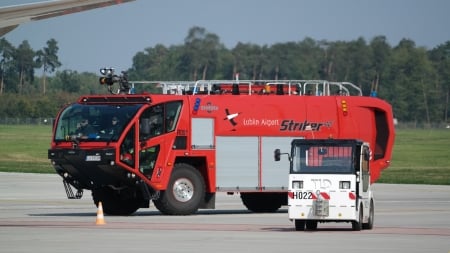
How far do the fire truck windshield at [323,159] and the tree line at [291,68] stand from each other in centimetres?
7728

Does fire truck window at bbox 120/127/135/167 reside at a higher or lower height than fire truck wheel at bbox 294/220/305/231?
higher

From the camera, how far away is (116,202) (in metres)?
34.6

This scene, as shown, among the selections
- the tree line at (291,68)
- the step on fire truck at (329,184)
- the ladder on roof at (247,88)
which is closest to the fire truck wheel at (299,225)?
the step on fire truck at (329,184)

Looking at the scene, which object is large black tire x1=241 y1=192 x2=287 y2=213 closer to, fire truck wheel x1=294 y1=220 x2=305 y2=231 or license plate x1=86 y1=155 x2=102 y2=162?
license plate x1=86 y1=155 x2=102 y2=162

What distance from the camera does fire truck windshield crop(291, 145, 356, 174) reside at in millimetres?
27578

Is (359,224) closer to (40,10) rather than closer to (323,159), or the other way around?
(323,159)

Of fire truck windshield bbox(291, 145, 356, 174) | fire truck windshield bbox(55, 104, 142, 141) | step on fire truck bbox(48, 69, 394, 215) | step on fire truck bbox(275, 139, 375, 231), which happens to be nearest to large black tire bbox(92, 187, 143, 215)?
step on fire truck bbox(48, 69, 394, 215)

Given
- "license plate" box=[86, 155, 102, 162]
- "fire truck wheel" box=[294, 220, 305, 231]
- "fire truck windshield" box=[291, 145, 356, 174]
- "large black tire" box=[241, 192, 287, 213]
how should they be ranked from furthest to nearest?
"large black tire" box=[241, 192, 287, 213] → "license plate" box=[86, 155, 102, 162] → "fire truck windshield" box=[291, 145, 356, 174] → "fire truck wheel" box=[294, 220, 305, 231]

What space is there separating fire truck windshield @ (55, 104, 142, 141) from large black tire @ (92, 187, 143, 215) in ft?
6.99

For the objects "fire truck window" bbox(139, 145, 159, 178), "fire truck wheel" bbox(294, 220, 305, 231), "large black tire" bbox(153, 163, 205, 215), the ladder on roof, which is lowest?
"fire truck wheel" bbox(294, 220, 305, 231)

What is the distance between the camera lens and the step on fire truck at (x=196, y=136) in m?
32.6

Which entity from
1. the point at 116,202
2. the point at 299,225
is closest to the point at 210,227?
the point at 299,225

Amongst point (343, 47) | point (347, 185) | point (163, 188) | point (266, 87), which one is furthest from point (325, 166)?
point (343, 47)

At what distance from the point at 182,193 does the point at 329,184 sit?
7.25 meters
